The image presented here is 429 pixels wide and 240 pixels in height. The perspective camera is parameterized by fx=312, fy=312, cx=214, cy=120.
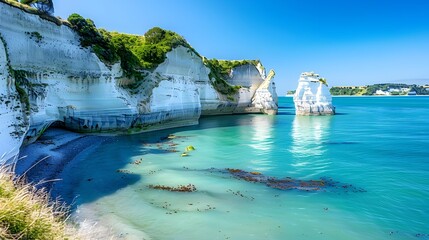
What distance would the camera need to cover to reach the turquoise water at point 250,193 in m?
12.8

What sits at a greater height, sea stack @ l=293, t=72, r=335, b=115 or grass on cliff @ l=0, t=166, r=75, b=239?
sea stack @ l=293, t=72, r=335, b=115

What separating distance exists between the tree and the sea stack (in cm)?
5511

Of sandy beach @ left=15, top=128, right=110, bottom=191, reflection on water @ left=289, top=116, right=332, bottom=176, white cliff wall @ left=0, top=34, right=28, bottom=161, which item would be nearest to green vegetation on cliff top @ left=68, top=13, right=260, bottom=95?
sandy beach @ left=15, top=128, right=110, bottom=191

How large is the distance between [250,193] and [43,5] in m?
22.5

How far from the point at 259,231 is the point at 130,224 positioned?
17.5 ft

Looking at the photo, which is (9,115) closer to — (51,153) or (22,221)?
(51,153)

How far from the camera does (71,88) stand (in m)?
28.7

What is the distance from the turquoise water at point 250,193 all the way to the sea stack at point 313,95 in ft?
132

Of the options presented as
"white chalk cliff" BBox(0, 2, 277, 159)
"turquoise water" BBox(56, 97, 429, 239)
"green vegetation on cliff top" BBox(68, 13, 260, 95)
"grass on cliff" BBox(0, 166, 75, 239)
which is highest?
"green vegetation on cliff top" BBox(68, 13, 260, 95)

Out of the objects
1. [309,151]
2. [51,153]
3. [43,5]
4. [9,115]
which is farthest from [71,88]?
[309,151]

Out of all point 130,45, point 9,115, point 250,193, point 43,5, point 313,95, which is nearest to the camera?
point 250,193

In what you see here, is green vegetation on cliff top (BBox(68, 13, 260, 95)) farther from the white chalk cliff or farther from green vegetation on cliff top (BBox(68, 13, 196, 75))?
the white chalk cliff

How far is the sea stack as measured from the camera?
69188 mm

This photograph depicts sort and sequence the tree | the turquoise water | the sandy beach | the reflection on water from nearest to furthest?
the turquoise water, the sandy beach, the reflection on water, the tree
